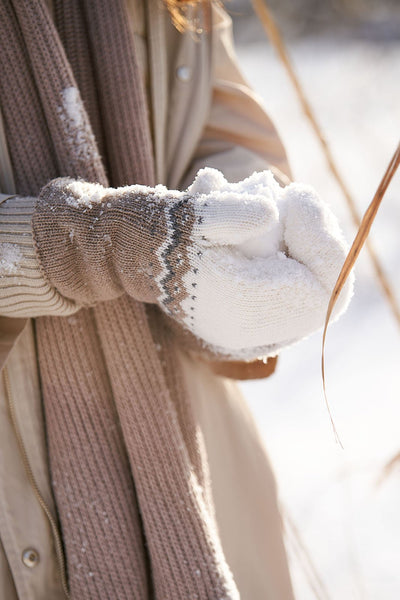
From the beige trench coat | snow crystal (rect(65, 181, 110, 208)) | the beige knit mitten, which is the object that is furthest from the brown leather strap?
snow crystal (rect(65, 181, 110, 208))

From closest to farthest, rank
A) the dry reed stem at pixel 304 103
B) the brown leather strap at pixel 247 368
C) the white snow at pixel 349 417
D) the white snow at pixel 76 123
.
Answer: the white snow at pixel 76 123 → the brown leather strap at pixel 247 368 → the dry reed stem at pixel 304 103 → the white snow at pixel 349 417

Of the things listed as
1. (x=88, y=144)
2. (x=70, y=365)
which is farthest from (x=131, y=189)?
(x=70, y=365)

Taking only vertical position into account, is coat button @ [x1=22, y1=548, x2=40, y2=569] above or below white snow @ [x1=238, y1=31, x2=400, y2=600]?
above

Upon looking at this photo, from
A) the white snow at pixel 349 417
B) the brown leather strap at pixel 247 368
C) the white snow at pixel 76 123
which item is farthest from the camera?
the white snow at pixel 349 417

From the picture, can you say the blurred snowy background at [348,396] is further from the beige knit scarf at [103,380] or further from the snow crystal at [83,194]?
the snow crystal at [83,194]

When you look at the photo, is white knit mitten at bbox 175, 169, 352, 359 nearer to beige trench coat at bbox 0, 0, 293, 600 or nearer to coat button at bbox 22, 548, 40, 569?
beige trench coat at bbox 0, 0, 293, 600

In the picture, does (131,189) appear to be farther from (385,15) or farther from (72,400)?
(385,15)

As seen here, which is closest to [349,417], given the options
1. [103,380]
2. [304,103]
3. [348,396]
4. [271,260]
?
[348,396]

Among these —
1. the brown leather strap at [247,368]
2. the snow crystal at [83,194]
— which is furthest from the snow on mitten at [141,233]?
the brown leather strap at [247,368]

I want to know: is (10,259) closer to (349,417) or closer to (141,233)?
(141,233)
